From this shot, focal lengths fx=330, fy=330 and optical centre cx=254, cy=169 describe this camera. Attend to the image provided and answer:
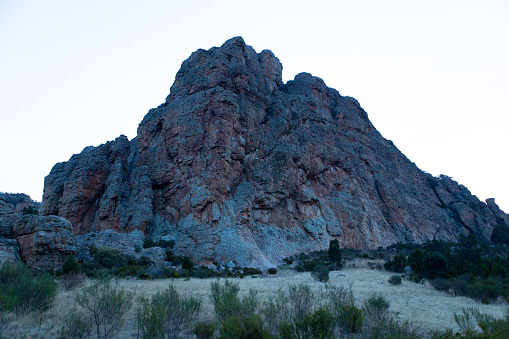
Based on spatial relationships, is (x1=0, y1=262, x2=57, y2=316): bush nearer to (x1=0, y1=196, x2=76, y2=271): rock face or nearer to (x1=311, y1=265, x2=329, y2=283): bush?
(x1=0, y1=196, x2=76, y2=271): rock face

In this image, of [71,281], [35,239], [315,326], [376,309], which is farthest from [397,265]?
[35,239]

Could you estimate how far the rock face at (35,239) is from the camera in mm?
20344

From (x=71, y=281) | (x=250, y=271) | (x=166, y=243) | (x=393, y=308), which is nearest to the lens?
(x=393, y=308)

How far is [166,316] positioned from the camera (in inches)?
412

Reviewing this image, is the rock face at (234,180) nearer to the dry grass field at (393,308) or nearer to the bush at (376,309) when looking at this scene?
the dry grass field at (393,308)

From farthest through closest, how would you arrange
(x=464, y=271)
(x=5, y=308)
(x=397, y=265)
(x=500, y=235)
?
(x=500, y=235)
(x=397, y=265)
(x=464, y=271)
(x=5, y=308)

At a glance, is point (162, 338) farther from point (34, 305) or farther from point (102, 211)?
point (102, 211)

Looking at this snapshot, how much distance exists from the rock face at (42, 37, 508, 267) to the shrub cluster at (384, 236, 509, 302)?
585 inches

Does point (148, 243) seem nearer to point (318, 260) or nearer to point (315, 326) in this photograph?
point (318, 260)

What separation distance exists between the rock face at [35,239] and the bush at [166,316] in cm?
1372

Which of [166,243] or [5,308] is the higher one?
[166,243]

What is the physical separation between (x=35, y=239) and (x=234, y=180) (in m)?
23.9

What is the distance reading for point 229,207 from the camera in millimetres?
38812

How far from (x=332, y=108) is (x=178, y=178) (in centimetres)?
3884
